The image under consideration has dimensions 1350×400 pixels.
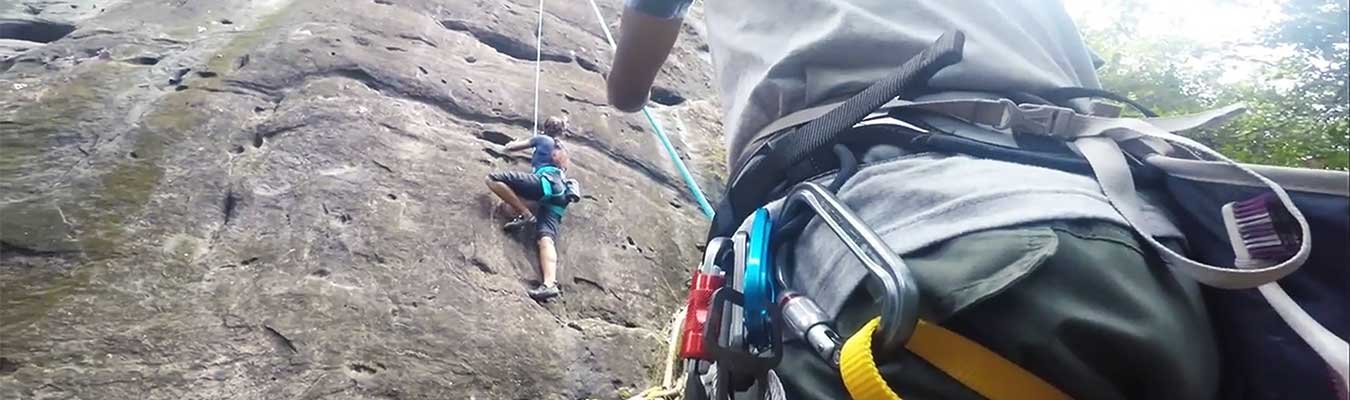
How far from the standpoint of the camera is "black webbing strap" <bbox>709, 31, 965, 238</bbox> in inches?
42.4

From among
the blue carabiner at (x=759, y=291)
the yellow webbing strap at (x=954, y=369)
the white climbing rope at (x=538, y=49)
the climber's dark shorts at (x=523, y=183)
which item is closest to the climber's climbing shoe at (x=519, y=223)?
the climber's dark shorts at (x=523, y=183)

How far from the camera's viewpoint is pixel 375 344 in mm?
4062

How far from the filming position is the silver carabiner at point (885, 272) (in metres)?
0.85

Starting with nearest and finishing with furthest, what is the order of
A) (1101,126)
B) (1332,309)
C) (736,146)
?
(1332,309) → (1101,126) → (736,146)

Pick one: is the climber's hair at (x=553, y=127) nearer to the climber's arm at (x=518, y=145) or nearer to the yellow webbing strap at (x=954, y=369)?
the climber's arm at (x=518, y=145)

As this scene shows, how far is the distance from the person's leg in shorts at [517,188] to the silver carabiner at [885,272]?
4.37 m

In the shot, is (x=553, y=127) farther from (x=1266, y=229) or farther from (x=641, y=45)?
(x=1266, y=229)

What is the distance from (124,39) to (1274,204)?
7.10m

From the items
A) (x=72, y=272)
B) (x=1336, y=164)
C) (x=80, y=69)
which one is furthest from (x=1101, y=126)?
(x=80, y=69)

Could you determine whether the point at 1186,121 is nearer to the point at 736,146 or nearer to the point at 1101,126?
the point at 1101,126

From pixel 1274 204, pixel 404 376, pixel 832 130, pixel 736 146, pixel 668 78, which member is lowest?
pixel 668 78

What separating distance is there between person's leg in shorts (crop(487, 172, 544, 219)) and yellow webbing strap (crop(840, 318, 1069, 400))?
14.8 ft

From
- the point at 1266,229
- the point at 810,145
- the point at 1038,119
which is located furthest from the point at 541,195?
the point at 1266,229

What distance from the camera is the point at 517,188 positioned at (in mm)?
5367
